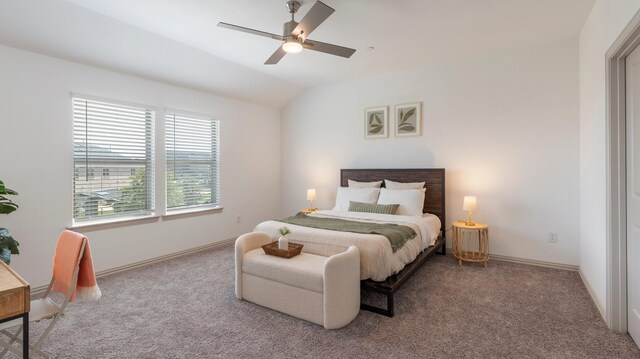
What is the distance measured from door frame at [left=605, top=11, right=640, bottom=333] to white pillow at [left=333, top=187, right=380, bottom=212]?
2479mm

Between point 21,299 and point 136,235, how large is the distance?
274 centimetres

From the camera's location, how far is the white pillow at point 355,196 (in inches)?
170

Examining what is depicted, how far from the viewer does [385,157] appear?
190 inches

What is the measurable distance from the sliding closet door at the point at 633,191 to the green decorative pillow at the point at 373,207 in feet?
7.11

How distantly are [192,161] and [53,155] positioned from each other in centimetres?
167

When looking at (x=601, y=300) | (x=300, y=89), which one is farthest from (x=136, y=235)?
(x=601, y=300)

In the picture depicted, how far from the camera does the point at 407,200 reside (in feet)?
13.2

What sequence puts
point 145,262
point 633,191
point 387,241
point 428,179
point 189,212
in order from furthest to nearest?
point 189,212 → point 428,179 → point 145,262 → point 387,241 → point 633,191

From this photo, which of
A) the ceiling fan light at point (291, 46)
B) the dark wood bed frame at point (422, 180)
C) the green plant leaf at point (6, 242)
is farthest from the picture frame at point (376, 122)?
the green plant leaf at point (6, 242)

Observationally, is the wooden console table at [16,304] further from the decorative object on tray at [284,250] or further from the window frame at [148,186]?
the window frame at [148,186]

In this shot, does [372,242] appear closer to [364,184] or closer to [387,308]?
[387,308]

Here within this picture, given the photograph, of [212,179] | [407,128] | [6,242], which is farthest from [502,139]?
[6,242]

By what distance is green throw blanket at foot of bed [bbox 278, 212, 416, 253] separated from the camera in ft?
9.32

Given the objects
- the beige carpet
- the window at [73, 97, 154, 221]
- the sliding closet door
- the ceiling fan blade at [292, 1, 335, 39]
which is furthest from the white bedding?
the window at [73, 97, 154, 221]
